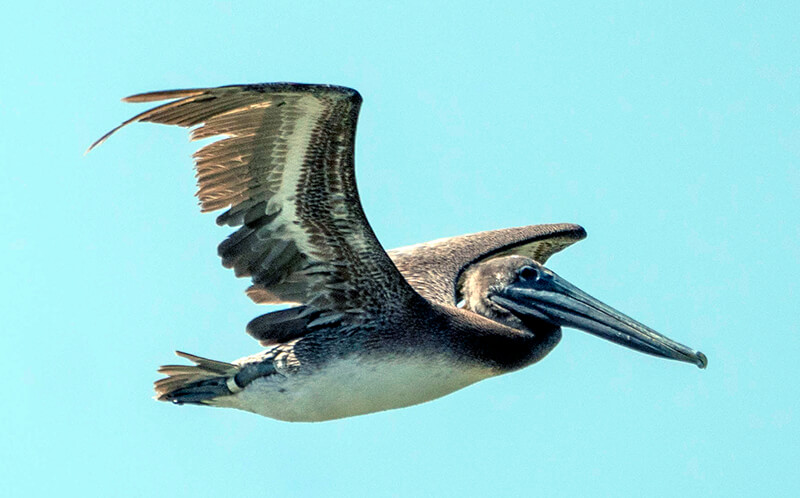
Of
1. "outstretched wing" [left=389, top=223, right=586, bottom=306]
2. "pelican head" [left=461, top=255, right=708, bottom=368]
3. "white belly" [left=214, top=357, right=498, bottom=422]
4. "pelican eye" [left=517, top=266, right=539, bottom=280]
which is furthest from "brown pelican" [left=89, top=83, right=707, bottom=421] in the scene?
"outstretched wing" [left=389, top=223, right=586, bottom=306]

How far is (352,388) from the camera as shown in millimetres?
9648

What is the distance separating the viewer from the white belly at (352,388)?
9656mm

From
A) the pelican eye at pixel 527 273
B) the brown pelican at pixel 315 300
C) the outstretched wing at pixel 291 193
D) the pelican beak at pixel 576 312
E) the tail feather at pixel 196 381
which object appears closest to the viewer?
the outstretched wing at pixel 291 193

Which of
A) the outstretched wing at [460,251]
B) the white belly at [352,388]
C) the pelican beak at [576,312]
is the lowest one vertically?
the white belly at [352,388]

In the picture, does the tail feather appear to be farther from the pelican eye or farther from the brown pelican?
the pelican eye

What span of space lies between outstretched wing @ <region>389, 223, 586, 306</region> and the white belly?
1.15m

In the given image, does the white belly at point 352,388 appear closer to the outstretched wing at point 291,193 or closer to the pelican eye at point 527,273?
the outstretched wing at point 291,193

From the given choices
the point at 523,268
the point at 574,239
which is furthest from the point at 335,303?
the point at 574,239

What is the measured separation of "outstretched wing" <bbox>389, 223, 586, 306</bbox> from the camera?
11289 mm

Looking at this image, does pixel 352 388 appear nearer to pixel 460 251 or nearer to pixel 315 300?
pixel 315 300

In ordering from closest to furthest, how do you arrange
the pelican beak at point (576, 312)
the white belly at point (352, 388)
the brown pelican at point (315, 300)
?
the brown pelican at point (315, 300) → the white belly at point (352, 388) → the pelican beak at point (576, 312)

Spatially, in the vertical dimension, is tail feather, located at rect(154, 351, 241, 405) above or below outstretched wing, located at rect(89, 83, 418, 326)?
below

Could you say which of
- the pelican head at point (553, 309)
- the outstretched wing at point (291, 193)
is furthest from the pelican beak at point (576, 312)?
the outstretched wing at point (291, 193)

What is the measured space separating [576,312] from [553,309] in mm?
190
